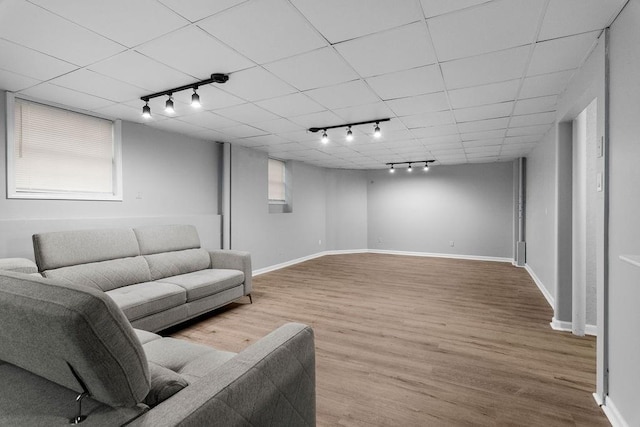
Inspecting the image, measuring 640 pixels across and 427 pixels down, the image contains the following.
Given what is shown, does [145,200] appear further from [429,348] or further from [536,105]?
[536,105]

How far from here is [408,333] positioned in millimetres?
3275

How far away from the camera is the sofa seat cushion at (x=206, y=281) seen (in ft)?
11.3

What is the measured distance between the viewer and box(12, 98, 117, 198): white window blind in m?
3.30

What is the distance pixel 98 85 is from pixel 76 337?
3.01 m

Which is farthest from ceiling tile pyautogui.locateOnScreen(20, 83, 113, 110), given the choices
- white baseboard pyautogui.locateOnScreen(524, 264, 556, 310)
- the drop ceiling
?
white baseboard pyautogui.locateOnScreen(524, 264, 556, 310)

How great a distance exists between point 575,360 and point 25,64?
17.6ft

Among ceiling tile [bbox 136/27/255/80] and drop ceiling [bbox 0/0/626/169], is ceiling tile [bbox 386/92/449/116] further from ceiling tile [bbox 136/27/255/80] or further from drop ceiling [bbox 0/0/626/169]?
ceiling tile [bbox 136/27/255/80]

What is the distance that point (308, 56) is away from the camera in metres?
2.43

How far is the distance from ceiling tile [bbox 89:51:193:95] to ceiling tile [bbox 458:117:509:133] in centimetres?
364

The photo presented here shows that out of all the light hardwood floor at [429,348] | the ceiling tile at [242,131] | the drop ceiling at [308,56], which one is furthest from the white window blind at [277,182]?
the drop ceiling at [308,56]

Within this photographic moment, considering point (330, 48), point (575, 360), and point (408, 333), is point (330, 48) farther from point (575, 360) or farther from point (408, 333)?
point (575, 360)

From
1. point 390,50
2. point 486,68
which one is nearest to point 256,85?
point 390,50

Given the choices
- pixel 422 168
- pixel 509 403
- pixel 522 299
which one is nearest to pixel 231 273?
pixel 509 403

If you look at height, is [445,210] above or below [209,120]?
below
